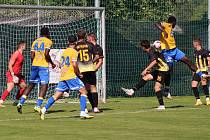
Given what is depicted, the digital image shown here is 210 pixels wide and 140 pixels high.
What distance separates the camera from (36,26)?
2770 centimetres

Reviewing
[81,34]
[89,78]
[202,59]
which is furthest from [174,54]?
[81,34]

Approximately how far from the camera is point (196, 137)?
556 inches

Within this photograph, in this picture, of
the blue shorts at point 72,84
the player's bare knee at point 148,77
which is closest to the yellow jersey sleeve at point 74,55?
the blue shorts at point 72,84

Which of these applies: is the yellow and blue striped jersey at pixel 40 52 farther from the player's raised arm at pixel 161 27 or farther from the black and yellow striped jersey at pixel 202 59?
the black and yellow striped jersey at pixel 202 59

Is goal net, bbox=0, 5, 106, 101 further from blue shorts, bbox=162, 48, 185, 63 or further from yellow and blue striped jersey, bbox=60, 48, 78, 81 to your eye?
yellow and blue striped jersey, bbox=60, 48, 78, 81

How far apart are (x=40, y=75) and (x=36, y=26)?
6.83m

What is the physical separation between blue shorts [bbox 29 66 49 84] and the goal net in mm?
5762

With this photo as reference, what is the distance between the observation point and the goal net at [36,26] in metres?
27.3

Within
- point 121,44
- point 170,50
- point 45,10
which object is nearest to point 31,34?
point 45,10

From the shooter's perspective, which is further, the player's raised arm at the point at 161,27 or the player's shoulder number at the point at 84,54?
the player's raised arm at the point at 161,27

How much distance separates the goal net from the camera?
27.3 meters

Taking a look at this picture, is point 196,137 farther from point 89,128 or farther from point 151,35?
point 151,35

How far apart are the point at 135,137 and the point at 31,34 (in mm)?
14362

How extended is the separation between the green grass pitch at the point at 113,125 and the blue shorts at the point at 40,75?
922 mm
